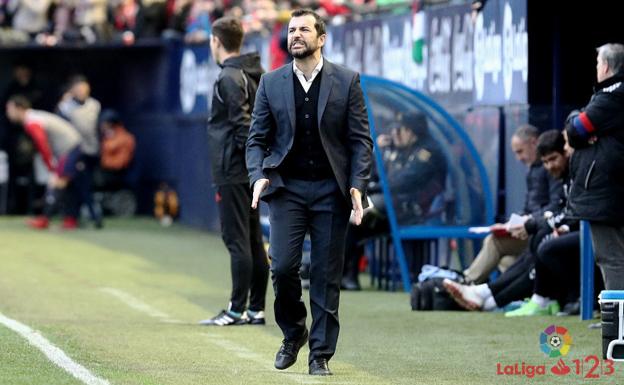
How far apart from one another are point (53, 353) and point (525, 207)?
4892 millimetres

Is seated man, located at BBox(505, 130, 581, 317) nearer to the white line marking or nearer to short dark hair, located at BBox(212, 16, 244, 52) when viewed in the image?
short dark hair, located at BBox(212, 16, 244, 52)

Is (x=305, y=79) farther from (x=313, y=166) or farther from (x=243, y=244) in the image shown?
(x=243, y=244)

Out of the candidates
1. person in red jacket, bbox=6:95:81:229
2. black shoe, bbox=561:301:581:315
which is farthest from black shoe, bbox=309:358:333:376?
person in red jacket, bbox=6:95:81:229

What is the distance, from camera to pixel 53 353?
10.2m

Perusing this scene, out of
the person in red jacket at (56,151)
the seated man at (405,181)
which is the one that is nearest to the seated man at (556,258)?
the seated man at (405,181)

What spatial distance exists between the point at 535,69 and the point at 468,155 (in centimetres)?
159

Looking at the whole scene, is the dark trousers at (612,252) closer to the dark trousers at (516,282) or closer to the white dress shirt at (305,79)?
the dark trousers at (516,282)

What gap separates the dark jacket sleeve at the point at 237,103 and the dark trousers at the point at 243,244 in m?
0.37

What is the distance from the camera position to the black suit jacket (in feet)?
31.1

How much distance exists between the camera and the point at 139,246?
2098 cm

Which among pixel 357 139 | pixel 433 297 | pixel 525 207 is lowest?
pixel 433 297

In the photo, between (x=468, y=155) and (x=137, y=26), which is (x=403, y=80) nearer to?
(x=468, y=155)

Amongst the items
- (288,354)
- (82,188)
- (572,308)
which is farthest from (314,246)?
(82,188)

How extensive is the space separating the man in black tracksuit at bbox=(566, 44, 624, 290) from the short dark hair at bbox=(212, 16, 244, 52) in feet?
7.99
